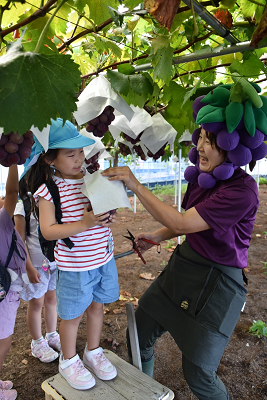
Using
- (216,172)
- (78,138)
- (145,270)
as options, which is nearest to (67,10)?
(78,138)

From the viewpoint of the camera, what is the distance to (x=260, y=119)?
1.35 meters

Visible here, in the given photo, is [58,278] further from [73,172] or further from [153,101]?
[153,101]

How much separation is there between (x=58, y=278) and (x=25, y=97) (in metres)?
1.26

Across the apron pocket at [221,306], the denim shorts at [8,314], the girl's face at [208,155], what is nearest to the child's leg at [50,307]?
the denim shorts at [8,314]

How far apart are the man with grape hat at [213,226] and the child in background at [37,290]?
102 cm

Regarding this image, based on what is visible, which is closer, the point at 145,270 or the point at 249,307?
A: the point at 249,307

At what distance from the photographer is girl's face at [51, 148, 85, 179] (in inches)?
61.7

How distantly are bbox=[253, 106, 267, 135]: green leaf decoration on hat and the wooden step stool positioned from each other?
1122 mm

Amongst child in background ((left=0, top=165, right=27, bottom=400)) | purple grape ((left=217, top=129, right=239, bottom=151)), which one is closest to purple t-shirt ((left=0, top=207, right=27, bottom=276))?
child in background ((left=0, top=165, right=27, bottom=400))

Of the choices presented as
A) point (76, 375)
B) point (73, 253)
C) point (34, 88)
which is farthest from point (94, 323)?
point (34, 88)

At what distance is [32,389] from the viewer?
234 cm

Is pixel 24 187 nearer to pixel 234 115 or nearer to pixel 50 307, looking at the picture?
pixel 50 307

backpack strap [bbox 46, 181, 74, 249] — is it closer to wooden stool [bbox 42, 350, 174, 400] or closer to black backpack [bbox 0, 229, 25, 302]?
black backpack [bbox 0, 229, 25, 302]

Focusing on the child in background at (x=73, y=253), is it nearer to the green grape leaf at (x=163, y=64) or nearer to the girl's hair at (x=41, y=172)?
the girl's hair at (x=41, y=172)
